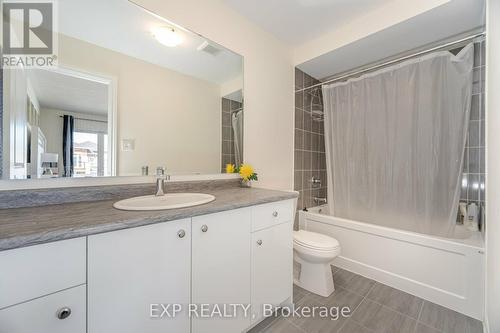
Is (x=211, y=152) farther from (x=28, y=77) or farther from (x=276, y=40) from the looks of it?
(x=276, y=40)

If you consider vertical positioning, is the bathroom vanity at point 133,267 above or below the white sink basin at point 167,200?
below

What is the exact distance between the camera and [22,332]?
58 cm

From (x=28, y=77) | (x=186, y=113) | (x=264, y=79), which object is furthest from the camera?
(x=264, y=79)

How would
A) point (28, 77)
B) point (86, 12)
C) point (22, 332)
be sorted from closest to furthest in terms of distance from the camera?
point (22, 332) → point (28, 77) → point (86, 12)

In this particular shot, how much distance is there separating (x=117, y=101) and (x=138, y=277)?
991 millimetres

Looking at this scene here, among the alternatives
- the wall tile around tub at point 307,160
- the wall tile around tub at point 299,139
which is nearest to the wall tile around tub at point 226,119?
the wall tile around tub at point 299,139

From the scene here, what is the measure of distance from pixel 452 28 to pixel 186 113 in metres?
2.23

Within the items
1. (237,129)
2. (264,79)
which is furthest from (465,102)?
(237,129)

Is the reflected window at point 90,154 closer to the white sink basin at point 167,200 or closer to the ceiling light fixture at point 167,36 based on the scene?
the white sink basin at point 167,200

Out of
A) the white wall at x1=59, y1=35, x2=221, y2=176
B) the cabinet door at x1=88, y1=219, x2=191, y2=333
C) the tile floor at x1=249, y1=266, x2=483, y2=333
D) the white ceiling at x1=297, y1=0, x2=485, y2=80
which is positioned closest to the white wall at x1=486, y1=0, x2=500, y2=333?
the tile floor at x1=249, y1=266, x2=483, y2=333

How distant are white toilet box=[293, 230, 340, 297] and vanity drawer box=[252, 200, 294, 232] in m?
0.38

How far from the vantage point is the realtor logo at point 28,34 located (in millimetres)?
901

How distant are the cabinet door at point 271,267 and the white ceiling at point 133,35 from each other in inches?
51.2

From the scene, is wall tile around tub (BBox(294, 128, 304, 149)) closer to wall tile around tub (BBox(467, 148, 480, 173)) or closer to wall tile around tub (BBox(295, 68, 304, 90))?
wall tile around tub (BBox(295, 68, 304, 90))
